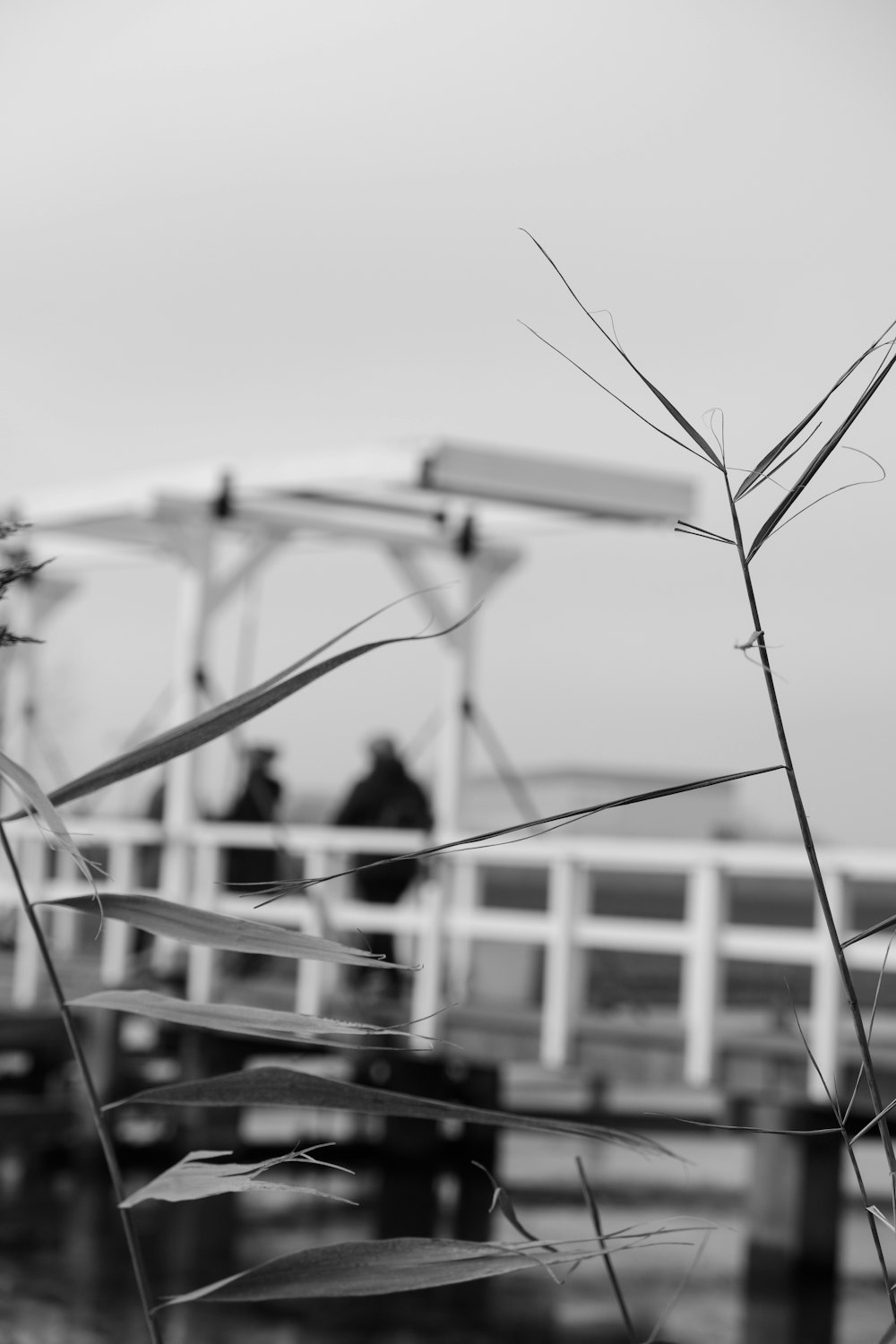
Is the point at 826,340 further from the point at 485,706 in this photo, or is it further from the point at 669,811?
the point at 485,706

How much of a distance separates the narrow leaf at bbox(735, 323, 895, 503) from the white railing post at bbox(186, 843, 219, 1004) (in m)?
9.52

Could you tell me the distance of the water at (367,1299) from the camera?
8.48 meters

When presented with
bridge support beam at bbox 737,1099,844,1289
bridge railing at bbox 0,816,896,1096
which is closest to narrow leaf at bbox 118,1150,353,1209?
bridge railing at bbox 0,816,896,1096

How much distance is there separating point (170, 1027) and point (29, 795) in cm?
1282

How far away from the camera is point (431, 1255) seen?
102 centimetres

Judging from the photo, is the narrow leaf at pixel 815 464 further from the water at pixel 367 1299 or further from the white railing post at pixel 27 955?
the white railing post at pixel 27 955

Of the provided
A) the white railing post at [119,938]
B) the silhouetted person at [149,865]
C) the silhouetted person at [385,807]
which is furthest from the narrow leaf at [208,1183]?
the silhouetted person at [149,865]

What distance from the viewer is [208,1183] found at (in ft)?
3.34

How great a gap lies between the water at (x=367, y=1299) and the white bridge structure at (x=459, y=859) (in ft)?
3.37

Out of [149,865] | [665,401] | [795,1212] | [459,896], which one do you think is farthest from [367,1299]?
[665,401]

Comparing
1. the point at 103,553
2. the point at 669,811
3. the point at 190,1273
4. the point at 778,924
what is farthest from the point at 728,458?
the point at 778,924

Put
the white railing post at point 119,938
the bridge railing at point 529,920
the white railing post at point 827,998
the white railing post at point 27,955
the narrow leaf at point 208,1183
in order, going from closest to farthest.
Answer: the narrow leaf at point 208,1183
the white railing post at point 827,998
the bridge railing at point 529,920
the white railing post at point 119,938
the white railing post at point 27,955

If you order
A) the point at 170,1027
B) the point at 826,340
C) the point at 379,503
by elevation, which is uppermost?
the point at 826,340

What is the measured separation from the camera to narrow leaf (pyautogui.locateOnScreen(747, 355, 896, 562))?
36.1 inches
